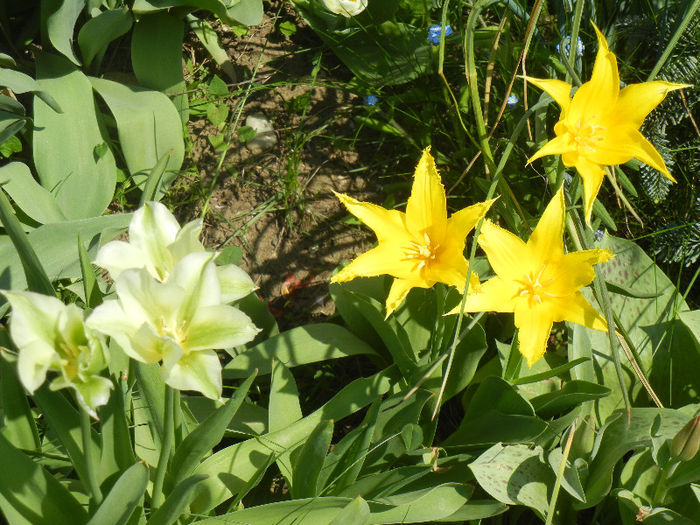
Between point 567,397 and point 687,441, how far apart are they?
322 mm

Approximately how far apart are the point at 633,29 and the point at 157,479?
5.86 feet

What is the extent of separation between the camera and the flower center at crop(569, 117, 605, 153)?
1.47 meters

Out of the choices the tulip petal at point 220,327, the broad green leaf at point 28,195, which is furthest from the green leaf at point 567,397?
the broad green leaf at point 28,195

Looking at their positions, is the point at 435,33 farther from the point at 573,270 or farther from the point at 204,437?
the point at 204,437

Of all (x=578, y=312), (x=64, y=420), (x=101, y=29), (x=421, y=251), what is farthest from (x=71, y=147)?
(x=578, y=312)

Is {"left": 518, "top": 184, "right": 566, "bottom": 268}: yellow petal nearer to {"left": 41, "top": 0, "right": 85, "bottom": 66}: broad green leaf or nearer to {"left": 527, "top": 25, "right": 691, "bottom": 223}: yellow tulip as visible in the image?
{"left": 527, "top": 25, "right": 691, "bottom": 223}: yellow tulip

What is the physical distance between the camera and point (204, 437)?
1193 mm

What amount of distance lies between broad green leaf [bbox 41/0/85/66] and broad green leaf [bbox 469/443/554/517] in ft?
4.67

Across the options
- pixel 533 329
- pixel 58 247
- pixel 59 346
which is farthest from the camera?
pixel 58 247

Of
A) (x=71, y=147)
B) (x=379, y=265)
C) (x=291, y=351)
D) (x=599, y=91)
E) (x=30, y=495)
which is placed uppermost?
(x=599, y=91)

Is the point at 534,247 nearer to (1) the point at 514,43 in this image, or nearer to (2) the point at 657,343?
(2) the point at 657,343

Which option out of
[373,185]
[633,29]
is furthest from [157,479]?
[633,29]

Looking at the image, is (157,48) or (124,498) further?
(157,48)

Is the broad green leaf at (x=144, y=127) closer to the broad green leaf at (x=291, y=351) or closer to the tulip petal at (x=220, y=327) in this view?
the broad green leaf at (x=291, y=351)
